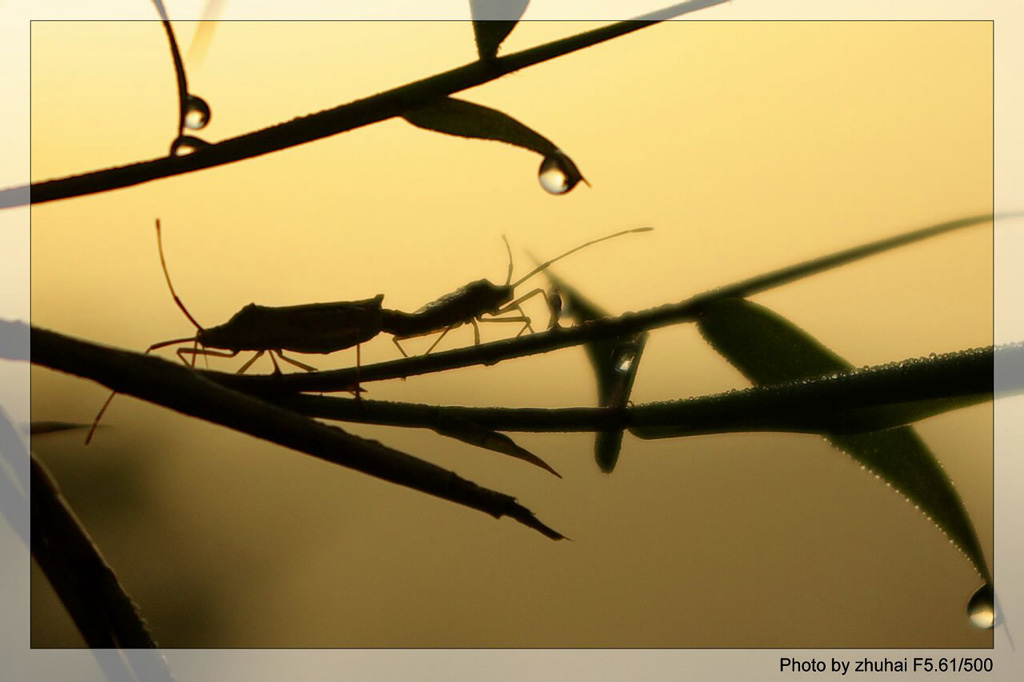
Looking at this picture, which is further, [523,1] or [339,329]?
[339,329]

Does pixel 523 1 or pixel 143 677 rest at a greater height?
pixel 523 1

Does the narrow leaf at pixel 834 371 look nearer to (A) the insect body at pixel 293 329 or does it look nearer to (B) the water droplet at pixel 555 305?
(B) the water droplet at pixel 555 305

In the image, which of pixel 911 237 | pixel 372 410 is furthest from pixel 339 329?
pixel 911 237

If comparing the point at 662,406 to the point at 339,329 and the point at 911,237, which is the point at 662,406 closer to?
the point at 911,237

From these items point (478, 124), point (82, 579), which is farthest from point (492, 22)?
point (82, 579)

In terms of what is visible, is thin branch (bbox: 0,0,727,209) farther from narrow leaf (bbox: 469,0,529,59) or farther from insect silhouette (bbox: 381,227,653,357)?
insect silhouette (bbox: 381,227,653,357)
